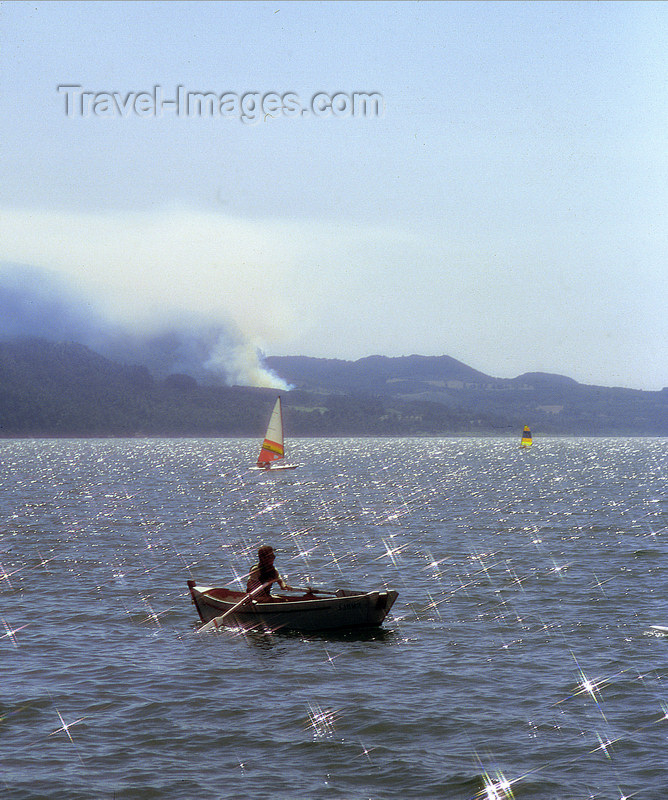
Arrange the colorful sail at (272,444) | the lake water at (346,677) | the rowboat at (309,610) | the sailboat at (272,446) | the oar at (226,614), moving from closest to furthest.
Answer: the lake water at (346,677) → the rowboat at (309,610) → the oar at (226,614) → the colorful sail at (272,444) → the sailboat at (272,446)

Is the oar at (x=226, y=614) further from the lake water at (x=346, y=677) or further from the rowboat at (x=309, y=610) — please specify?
the lake water at (x=346, y=677)

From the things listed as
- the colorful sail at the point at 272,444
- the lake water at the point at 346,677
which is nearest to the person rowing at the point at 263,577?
the lake water at the point at 346,677

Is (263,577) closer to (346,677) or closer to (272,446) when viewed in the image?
(346,677)

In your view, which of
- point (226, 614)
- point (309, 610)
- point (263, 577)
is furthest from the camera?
point (263, 577)

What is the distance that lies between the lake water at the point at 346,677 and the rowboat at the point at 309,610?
0.53 metres

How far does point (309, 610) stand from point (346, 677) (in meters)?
4.59

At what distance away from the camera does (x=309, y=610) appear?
87.4 feet

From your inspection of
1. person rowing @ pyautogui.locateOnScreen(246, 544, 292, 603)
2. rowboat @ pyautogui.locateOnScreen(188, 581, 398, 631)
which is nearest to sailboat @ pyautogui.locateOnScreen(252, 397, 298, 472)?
person rowing @ pyautogui.locateOnScreen(246, 544, 292, 603)

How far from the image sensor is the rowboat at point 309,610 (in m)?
26.5

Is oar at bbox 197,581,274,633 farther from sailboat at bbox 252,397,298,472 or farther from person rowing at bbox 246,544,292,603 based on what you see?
sailboat at bbox 252,397,298,472

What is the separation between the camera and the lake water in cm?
1568

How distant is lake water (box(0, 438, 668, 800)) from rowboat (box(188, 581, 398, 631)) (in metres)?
0.53

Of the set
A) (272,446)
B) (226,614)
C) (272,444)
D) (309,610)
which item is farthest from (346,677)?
(272,446)

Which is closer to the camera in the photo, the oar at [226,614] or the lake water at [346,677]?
the lake water at [346,677]
